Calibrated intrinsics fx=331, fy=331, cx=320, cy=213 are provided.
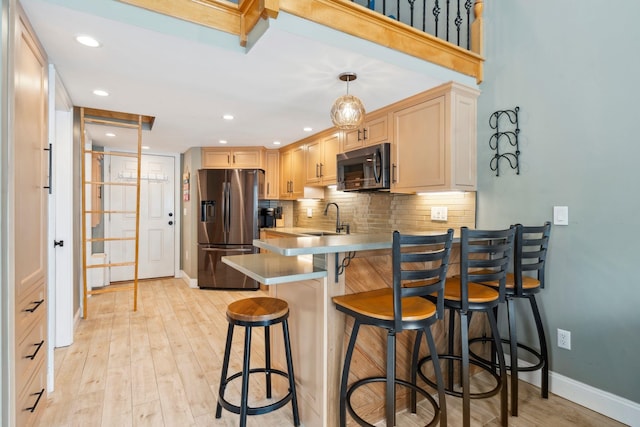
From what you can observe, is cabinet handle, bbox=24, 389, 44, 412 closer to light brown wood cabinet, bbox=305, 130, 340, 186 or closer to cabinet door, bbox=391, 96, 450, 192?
cabinet door, bbox=391, 96, 450, 192

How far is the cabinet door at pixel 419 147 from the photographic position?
2.66m

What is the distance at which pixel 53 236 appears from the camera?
267 centimetres

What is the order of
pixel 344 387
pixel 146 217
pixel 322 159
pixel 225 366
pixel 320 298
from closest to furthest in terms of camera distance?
pixel 344 387
pixel 320 298
pixel 225 366
pixel 322 159
pixel 146 217

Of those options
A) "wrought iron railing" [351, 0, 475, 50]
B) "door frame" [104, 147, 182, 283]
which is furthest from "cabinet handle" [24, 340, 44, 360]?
"door frame" [104, 147, 182, 283]

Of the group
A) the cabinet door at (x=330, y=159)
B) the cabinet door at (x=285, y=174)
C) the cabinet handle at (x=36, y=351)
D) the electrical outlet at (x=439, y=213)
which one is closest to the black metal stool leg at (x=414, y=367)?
the electrical outlet at (x=439, y=213)

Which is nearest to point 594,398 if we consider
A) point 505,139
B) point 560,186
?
point 560,186

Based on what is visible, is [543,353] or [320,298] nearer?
[320,298]

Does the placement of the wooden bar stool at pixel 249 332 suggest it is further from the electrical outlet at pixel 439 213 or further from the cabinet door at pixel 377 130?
the cabinet door at pixel 377 130

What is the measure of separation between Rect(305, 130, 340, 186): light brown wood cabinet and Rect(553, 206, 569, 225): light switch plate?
2.18 metres

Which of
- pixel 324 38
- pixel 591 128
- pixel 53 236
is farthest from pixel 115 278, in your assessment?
pixel 591 128

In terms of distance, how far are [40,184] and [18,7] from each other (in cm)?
91

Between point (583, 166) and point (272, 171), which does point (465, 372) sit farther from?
point (272, 171)

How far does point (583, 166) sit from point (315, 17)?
6.31ft

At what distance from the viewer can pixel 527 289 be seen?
208 cm
